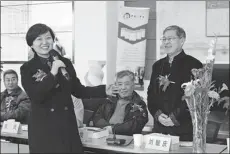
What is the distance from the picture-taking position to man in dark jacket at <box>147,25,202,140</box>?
106 inches

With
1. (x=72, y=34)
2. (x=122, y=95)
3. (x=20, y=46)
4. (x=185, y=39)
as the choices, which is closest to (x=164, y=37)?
(x=185, y=39)

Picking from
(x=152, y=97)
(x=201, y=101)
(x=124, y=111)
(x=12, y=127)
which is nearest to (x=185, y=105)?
(x=152, y=97)

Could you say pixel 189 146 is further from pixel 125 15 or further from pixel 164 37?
pixel 125 15

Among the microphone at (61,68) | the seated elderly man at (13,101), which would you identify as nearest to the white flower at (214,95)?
the microphone at (61,68)

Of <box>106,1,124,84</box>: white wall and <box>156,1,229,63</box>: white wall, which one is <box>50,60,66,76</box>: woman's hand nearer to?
<box>106,1,124,84</box>: white wall

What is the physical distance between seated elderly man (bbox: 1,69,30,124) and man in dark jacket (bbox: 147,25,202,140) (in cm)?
128

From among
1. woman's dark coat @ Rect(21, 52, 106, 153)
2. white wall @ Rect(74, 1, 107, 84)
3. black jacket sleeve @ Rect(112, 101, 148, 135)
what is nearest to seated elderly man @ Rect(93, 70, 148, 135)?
black jacket sleeve @ Rect(112, 101, 148, 135)

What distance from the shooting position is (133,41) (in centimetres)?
310

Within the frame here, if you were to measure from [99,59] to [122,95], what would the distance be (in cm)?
42

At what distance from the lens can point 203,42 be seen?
2.71 metres

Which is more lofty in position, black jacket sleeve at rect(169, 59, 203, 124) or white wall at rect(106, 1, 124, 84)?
white wall at rect(106, 1, 124, 84)

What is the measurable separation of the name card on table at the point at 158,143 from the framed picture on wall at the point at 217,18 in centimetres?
93

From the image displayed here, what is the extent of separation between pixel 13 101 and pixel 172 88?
1646 mm

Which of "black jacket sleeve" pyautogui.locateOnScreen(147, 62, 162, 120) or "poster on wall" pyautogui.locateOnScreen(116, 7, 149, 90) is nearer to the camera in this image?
"black jacket sleeve" pyautogui.locateOnScreen(147, 62, 162, 120)
